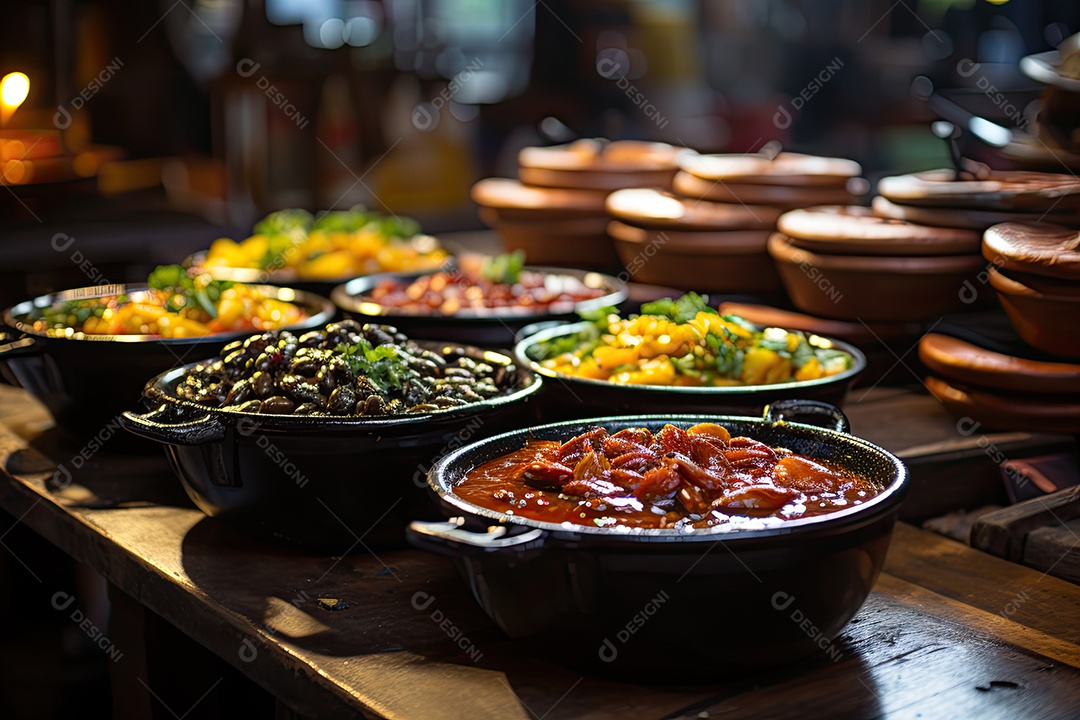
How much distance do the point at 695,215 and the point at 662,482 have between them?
4.42 ft

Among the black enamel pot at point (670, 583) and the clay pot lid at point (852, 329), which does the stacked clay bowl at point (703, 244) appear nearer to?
the clay pot lid at point (852, 329)

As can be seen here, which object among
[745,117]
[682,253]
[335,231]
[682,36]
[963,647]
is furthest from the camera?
[682,36]

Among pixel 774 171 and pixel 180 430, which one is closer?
pixel 180 430

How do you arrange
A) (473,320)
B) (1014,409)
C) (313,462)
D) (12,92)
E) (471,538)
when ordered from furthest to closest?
(12,92), (473,320), (1014,409), (313,462), (471,538)

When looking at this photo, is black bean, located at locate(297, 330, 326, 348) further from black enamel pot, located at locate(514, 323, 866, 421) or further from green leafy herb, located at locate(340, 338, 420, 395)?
black enamel pot, located at locate(514, 323, 866, 421)

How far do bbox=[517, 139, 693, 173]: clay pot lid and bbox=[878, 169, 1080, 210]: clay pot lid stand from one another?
790 millimetres

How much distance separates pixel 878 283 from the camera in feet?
7.22

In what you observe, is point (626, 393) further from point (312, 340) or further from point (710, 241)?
point (710, 241)

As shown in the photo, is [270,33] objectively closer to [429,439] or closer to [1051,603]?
[429,439]

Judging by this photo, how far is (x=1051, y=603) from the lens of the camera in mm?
1576

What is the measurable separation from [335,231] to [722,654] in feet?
6.82

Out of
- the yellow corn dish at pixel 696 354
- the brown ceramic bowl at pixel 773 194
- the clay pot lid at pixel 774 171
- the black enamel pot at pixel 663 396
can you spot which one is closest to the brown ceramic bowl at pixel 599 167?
the clay pot lid at pixel 774 171

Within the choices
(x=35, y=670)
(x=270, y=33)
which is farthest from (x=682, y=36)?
(x=35, y=670)

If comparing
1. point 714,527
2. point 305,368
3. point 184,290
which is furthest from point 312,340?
point 714,527
